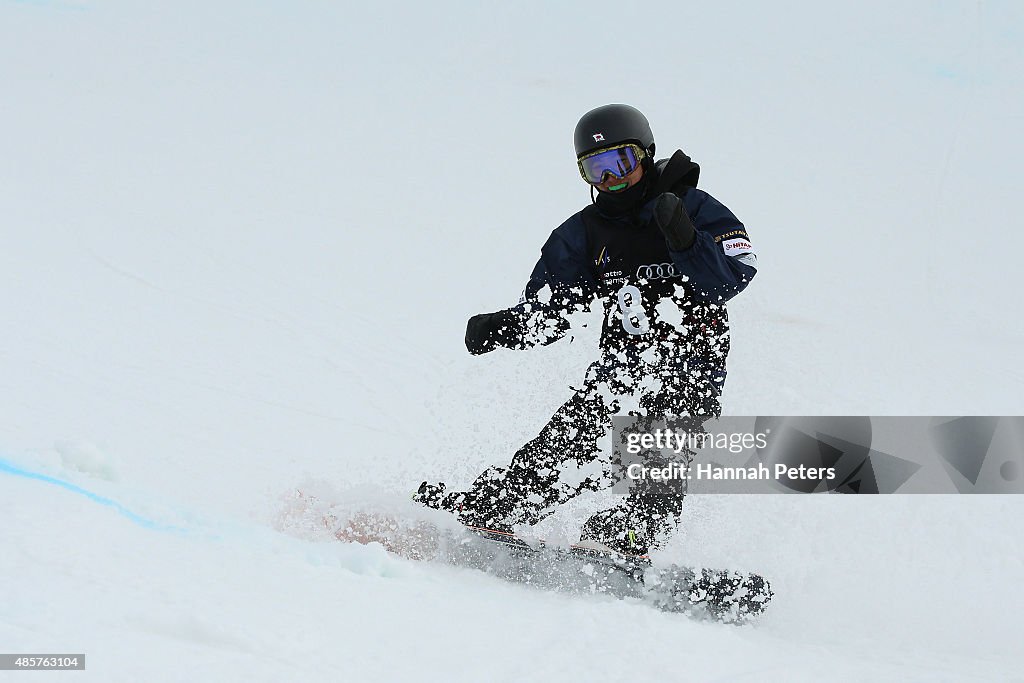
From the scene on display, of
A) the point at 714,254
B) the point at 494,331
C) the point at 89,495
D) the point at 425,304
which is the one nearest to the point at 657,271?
the point at 714,254

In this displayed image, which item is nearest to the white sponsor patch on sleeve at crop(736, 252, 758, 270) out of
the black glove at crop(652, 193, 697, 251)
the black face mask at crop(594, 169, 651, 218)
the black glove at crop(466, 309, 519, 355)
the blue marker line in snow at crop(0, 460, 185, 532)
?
the black glove at crop(652, 193, 697, 251)

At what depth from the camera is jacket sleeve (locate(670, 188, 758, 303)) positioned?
2.81 meters

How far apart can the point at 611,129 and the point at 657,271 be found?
0.49m

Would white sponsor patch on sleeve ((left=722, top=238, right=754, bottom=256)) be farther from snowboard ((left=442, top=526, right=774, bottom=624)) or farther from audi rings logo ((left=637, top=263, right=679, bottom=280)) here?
snowboard ((left=442, top=526, right=774, bottom=624))

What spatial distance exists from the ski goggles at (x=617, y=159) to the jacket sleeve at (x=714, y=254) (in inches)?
8.3

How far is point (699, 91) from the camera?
39.3 feet

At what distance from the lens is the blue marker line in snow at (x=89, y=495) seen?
2.27 metres

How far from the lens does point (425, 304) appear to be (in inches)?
257

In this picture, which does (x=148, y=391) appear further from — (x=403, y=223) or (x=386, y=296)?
(x=403, y=223)

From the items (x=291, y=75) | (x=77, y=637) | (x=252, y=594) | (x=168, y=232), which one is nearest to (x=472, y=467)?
(x=252, y=594)

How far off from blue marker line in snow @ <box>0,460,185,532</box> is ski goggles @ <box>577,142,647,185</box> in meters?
1.72

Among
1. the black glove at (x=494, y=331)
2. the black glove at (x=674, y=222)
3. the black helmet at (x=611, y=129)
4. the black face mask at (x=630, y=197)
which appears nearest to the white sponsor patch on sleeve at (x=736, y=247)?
the black glove at (x=674, y=222)

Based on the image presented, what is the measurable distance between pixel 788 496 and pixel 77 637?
277cm

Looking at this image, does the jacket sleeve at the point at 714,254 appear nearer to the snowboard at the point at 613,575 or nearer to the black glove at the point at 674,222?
the black glove at the point at 674,222
